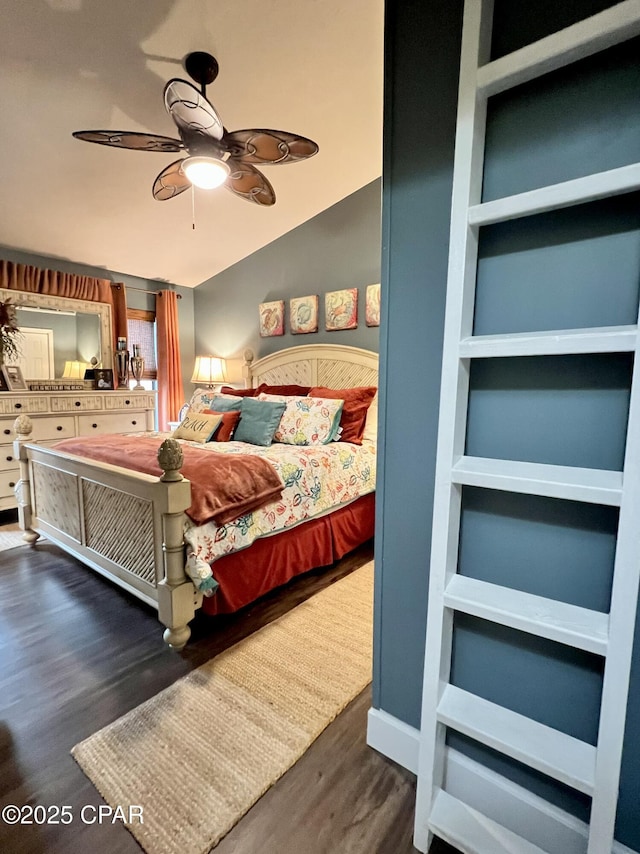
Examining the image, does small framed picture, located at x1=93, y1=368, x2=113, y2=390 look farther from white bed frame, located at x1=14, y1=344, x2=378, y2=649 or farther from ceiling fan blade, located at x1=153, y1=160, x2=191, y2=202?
ceiling fan blade, located at x1=153, y1=160, x2=191, y2=202

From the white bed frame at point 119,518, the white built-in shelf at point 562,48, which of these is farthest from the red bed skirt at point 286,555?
the white built-in shelf at point 562,48

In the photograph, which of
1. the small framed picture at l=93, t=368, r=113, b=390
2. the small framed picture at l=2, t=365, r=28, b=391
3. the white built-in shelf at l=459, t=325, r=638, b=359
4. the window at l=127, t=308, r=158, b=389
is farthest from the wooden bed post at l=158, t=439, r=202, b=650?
the window at l=127, t=308, r=158, b=389

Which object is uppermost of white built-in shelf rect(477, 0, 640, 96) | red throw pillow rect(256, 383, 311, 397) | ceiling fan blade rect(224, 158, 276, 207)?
ceiling fan blade rect(224, 158, 276, 207)

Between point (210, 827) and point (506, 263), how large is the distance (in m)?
1.67

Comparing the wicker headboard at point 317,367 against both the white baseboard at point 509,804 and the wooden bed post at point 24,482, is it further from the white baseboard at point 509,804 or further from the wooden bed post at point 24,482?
the white baseboard at point 509,804

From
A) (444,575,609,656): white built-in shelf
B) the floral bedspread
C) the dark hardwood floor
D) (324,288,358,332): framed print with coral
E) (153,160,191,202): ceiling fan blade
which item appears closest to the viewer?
(444,575,609,656): white built-in shelf

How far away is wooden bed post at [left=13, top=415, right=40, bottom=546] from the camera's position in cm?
286

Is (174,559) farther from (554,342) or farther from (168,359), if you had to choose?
(168,359)

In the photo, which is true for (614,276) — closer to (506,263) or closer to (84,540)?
(506,263)

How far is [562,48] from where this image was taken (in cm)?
81

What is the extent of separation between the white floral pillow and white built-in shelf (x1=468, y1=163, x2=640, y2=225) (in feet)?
7.22

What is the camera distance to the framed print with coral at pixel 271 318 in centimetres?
437

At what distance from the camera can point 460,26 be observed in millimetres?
1015

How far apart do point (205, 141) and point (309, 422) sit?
71.6 inches
